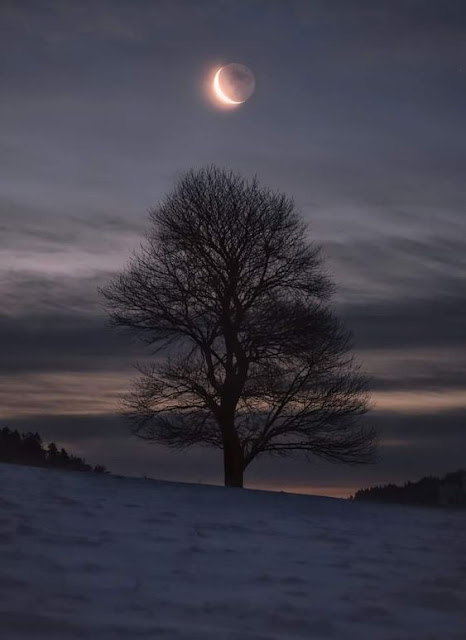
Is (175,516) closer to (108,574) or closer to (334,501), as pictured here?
(108,574)

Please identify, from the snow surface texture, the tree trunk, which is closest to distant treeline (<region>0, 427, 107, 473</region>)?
the tree trunk

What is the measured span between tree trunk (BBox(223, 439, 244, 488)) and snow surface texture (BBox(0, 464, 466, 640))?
33.2 ft

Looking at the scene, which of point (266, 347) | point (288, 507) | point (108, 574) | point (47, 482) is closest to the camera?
point (108, 574)

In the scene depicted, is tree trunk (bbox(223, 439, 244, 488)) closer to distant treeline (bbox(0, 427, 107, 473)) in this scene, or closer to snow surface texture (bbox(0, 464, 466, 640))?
distant treeline (bbox(0, 427, 107, 473))

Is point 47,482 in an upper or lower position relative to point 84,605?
upper

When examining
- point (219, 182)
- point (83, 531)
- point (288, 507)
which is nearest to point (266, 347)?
point (219, 182)

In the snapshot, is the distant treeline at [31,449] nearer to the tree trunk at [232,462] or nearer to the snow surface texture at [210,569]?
the tree trunk at [232,462]

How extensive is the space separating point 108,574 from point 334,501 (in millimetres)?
10116

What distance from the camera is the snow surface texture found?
7305mm

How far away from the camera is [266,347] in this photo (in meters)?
25.8

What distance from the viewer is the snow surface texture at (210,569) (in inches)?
288

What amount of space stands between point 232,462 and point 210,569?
16.6 m

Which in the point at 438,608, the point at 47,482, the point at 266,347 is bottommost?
the point at 438,608

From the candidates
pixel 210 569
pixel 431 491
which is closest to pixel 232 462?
pixel 431 491
